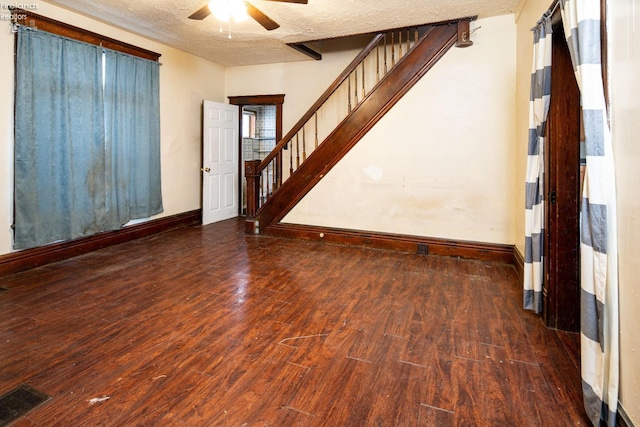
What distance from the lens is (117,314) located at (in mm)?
2822

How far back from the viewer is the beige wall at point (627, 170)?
4.74 feet

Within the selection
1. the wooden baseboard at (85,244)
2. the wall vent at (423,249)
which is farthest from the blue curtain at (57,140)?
the wall vent at (423,249)

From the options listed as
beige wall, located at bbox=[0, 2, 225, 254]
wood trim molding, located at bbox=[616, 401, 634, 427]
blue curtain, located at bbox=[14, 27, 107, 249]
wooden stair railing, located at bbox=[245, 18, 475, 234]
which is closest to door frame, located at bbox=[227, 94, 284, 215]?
beige wall, located at bbox=[0, 2, 225, 254]

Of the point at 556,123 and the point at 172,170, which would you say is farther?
the point at 172,170

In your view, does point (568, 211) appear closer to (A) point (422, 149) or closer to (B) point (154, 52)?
(A) point (422, 149)

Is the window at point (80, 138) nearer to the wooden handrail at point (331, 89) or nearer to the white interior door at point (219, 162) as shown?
the white interior door at point (219, 162)

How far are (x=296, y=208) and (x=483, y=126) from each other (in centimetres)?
274

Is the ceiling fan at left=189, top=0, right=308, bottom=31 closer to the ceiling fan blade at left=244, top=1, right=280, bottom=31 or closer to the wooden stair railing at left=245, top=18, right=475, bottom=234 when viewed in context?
the ceiling fan blade at left=244, top=1, right=280, bottom=31

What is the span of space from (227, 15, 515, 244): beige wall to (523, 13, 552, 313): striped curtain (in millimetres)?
1616

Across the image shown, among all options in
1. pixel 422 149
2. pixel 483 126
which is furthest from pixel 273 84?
pixel 483 126

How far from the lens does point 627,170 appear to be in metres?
1.52

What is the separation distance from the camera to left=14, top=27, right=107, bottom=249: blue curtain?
147 inches

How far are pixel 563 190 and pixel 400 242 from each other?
7.85 ft

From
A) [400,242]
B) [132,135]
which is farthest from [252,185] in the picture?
[400,242]
